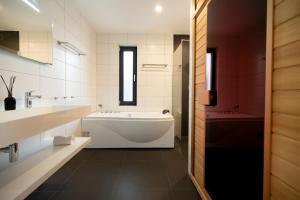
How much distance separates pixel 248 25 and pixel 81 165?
8.29ft

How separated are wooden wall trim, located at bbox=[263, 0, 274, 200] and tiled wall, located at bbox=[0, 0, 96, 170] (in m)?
1.64

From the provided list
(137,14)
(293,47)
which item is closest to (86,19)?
(137,14)

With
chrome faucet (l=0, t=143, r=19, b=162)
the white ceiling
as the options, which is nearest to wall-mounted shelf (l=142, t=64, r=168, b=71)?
the white ceiling

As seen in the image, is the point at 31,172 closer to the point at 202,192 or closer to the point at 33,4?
the point at 202,192

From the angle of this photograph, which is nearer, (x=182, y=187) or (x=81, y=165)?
(x=182, y=187)

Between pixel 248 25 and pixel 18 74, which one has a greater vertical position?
pixel 248 25

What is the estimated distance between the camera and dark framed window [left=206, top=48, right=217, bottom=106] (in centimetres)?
160

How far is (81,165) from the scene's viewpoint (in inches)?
102

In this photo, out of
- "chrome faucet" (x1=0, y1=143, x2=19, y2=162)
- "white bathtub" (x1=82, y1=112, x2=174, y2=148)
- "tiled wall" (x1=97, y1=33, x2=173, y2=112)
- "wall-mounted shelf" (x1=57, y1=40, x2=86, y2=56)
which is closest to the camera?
"chrome faucet" (x1=0, y1=143, x2=19, y2=162)

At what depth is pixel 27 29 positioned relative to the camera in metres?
1.80

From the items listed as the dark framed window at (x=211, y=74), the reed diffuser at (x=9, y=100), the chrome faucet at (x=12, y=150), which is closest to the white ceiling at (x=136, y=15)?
the dark framed window at (x=211, y=74)

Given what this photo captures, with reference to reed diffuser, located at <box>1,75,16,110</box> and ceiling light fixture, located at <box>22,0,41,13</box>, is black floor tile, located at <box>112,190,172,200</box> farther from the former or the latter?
ceiling light fixture, located at <box>22,0,41,13</box>

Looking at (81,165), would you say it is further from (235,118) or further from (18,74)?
(235,118)

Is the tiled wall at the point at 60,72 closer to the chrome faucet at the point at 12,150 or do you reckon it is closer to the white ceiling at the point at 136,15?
the chrome faucet at the point at 12,150
